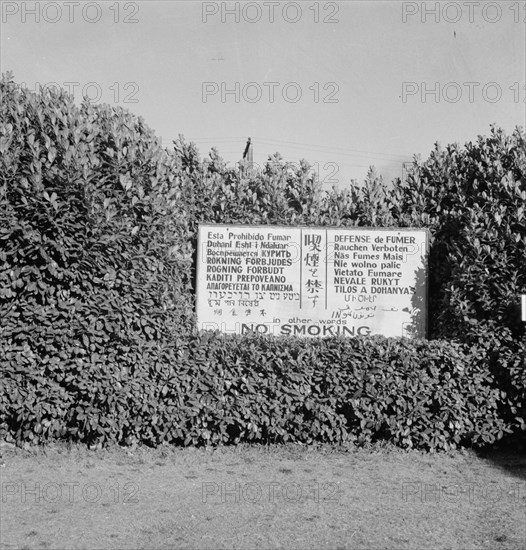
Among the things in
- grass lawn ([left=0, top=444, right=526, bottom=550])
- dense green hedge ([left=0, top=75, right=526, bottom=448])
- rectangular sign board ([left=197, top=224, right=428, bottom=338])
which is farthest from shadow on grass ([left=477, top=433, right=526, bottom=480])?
rectangular sign board ([left=197, top=224, right=428, bottom=338])

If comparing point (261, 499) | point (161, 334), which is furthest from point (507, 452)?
point (161, 334)

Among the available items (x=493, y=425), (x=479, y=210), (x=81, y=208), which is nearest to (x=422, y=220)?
(x=479, y=210)

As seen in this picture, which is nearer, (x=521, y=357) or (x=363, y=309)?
(x=521, y=357)

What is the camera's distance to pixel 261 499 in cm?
604

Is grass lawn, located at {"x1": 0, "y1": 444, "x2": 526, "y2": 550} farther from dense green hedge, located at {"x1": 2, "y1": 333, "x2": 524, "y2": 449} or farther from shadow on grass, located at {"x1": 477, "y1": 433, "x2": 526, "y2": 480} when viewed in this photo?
dense green hedge, located at {"x1": 2, "y1": 333, "x2": 524, "y2": 449}

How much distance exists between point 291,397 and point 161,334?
1524mm

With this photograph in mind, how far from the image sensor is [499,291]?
7.55m

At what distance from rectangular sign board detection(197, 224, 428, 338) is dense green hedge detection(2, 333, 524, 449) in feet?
1.83

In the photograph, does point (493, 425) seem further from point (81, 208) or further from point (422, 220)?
point (81, 208)

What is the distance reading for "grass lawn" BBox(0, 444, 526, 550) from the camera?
16.8 ft

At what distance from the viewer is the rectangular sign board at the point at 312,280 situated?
8.13 m

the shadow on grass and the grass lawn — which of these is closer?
the grass lawn

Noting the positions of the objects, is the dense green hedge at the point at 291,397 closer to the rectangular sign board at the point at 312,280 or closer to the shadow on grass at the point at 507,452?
the shadow on grass at the point at 507,452

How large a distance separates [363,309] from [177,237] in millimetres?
2306
